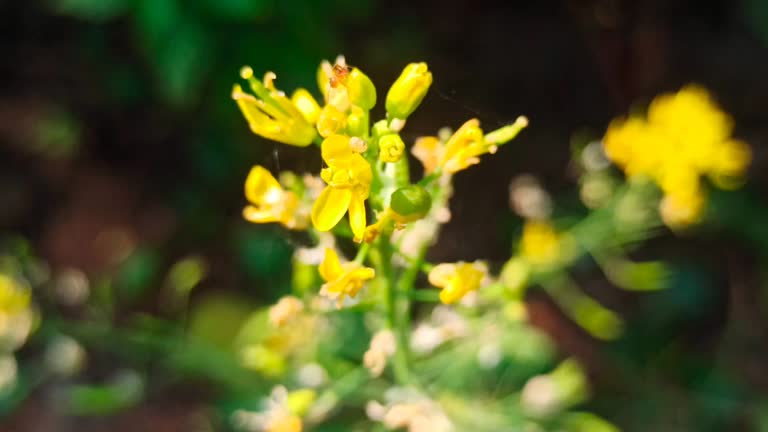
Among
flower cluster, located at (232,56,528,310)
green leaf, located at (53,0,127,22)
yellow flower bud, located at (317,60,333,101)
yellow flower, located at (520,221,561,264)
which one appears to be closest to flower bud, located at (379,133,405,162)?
flower cluster, located at (232,56,528,310)

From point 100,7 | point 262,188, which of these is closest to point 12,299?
point 100,7

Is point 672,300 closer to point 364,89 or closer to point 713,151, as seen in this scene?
point 713,151

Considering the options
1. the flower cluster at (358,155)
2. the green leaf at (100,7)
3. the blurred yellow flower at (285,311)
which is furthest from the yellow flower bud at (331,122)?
the green leaf at (100,7)

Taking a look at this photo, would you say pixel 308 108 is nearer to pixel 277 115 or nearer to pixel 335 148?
pixel 277 115

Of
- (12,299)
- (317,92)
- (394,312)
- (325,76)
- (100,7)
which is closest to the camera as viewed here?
(325,76)

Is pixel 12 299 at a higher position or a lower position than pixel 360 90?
higher

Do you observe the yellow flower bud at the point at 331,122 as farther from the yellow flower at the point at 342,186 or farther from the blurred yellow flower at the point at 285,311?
the blurred yellow flower at the point at 285,311
